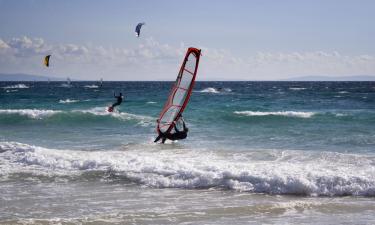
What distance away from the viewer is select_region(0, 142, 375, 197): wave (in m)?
8.33

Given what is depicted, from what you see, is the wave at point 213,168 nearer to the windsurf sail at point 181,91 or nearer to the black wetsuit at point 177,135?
the black wetsuit at point 177,135

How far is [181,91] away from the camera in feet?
40.3

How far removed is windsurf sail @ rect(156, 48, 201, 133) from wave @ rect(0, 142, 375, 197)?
833 millimetres

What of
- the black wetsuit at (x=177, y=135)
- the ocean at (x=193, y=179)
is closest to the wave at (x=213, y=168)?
the ocean at (x=193, y=179)

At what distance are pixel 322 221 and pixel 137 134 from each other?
35.8 ft

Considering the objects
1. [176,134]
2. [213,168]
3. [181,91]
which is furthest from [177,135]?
[213,168]

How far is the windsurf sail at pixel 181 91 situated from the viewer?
11.6 metres

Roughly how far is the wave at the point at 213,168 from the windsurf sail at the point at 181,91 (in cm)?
83

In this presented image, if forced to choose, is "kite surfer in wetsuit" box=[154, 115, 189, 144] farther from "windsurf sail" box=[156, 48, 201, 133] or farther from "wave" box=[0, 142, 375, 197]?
"wave" box=[0, 142, 375, 197]

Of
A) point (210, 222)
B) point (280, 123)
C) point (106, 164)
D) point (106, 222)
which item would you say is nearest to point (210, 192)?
point (210, 222)

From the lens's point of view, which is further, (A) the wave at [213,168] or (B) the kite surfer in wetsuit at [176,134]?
(B) the kite surfer in wetsuit at [176,134]

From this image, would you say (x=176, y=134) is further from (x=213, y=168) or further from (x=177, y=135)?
(x=213, y=168)

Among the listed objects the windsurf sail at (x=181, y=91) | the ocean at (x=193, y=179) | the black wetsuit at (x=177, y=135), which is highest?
the windsurf sail at (x=181, y=91)

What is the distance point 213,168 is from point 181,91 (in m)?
3.32
